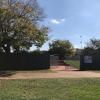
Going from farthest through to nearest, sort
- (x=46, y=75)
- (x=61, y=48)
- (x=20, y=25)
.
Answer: (x=61, y=48) < (x=20, y=25) < (x=46, y=75)

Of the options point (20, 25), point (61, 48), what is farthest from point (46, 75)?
point (61, 48)

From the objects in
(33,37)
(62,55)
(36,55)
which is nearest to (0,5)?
(33,37)

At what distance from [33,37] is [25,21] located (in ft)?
8.30

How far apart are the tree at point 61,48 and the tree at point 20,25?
47165 millimetres

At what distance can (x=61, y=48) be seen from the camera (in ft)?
311

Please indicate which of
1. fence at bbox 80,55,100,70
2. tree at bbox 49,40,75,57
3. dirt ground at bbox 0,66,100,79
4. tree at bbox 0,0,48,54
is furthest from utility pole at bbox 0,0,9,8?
tree at bbox 49,40,75,57

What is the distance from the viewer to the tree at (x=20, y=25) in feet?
135

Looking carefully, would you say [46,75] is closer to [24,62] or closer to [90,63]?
[24,62]

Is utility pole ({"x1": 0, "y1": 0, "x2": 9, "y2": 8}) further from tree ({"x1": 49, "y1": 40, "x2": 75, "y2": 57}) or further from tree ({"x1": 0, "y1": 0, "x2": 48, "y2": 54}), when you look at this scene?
tree ({"x1": 49, "y1": 40, "x2": 75, "y2": 57})

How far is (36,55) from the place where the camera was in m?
46.1

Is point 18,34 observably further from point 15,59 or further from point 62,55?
point 62,55

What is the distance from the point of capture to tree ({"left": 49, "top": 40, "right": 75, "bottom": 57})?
9272 centimetres

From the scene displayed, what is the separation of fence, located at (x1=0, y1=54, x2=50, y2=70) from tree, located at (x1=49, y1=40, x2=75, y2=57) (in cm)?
4537

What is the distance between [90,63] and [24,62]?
8.23m
